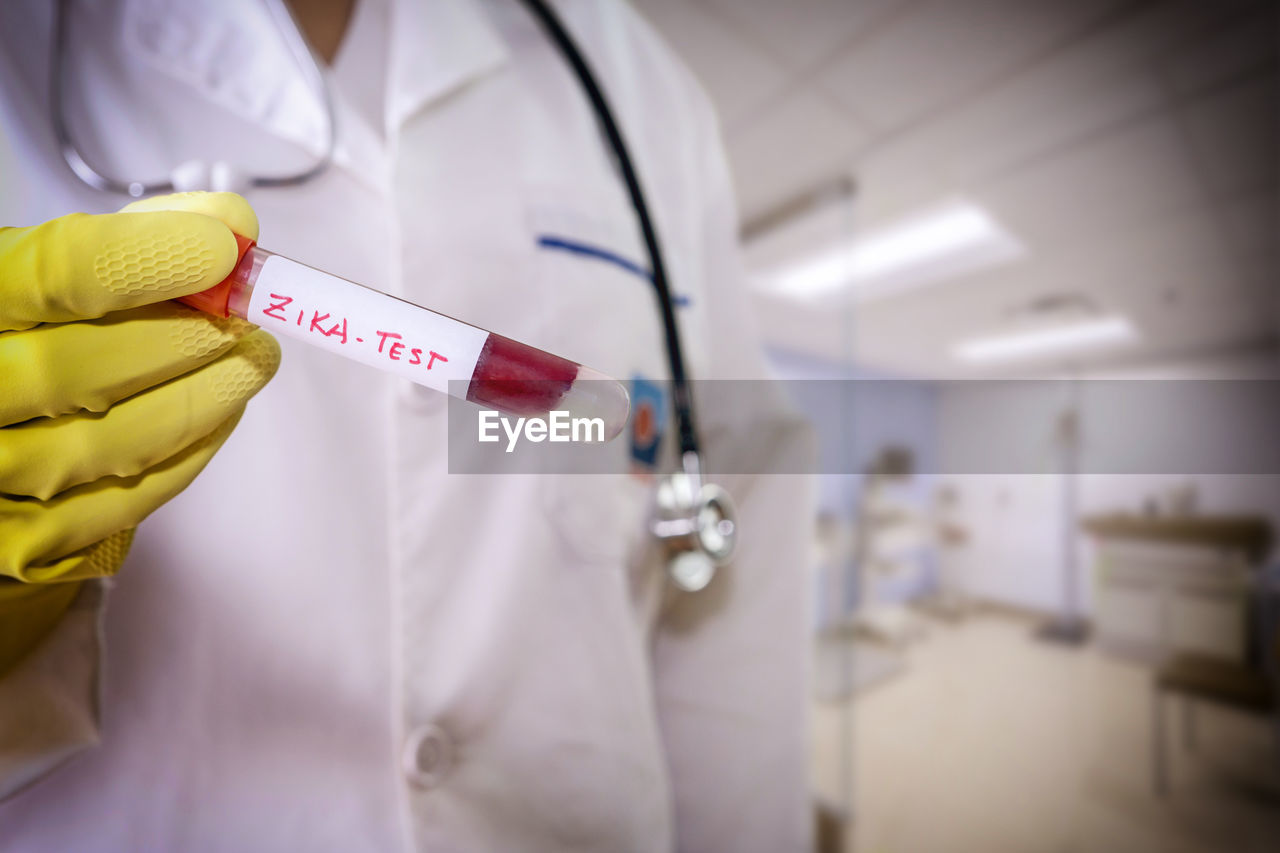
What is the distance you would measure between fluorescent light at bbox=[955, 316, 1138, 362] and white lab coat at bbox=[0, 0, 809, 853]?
3.93 meters

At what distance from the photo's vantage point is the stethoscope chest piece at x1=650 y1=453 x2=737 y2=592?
0.40 m

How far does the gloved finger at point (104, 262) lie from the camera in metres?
0.18

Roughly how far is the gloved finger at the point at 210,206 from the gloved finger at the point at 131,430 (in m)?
0.05

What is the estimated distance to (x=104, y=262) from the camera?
0.19m

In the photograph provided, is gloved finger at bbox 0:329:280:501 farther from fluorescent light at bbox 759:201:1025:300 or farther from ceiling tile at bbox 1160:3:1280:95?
fluorescent light at bbox 759:201:1025:300

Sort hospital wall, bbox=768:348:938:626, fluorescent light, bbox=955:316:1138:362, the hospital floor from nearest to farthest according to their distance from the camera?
the hospital floor
fluorescent light, bbox=955:316:1138:362
hospital wall, bbox=768:348:938:626

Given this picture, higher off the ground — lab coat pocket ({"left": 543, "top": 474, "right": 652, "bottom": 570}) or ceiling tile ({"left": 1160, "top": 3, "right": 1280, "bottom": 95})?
ceiling tile ({"left": 1160, "top": 3, "right": 1280, "bottom": 95})

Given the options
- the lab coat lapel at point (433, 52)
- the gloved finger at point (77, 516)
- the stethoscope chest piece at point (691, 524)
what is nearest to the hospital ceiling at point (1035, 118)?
the lab coat lapel at point (433, 52)

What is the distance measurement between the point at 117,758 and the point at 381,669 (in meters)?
0.14

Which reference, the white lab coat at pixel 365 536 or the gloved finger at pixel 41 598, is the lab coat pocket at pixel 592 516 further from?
the gloved finger at pixel 41 598

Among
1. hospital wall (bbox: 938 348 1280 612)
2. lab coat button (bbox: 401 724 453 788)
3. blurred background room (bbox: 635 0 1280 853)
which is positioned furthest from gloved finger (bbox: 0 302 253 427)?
hospital wall (bbox: 938 348 1280 612)

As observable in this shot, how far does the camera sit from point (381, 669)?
341mm

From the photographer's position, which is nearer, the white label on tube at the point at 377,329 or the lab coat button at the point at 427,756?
the white label on tube at the point at 377,329

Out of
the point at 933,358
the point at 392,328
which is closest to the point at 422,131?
the point at 392,328
